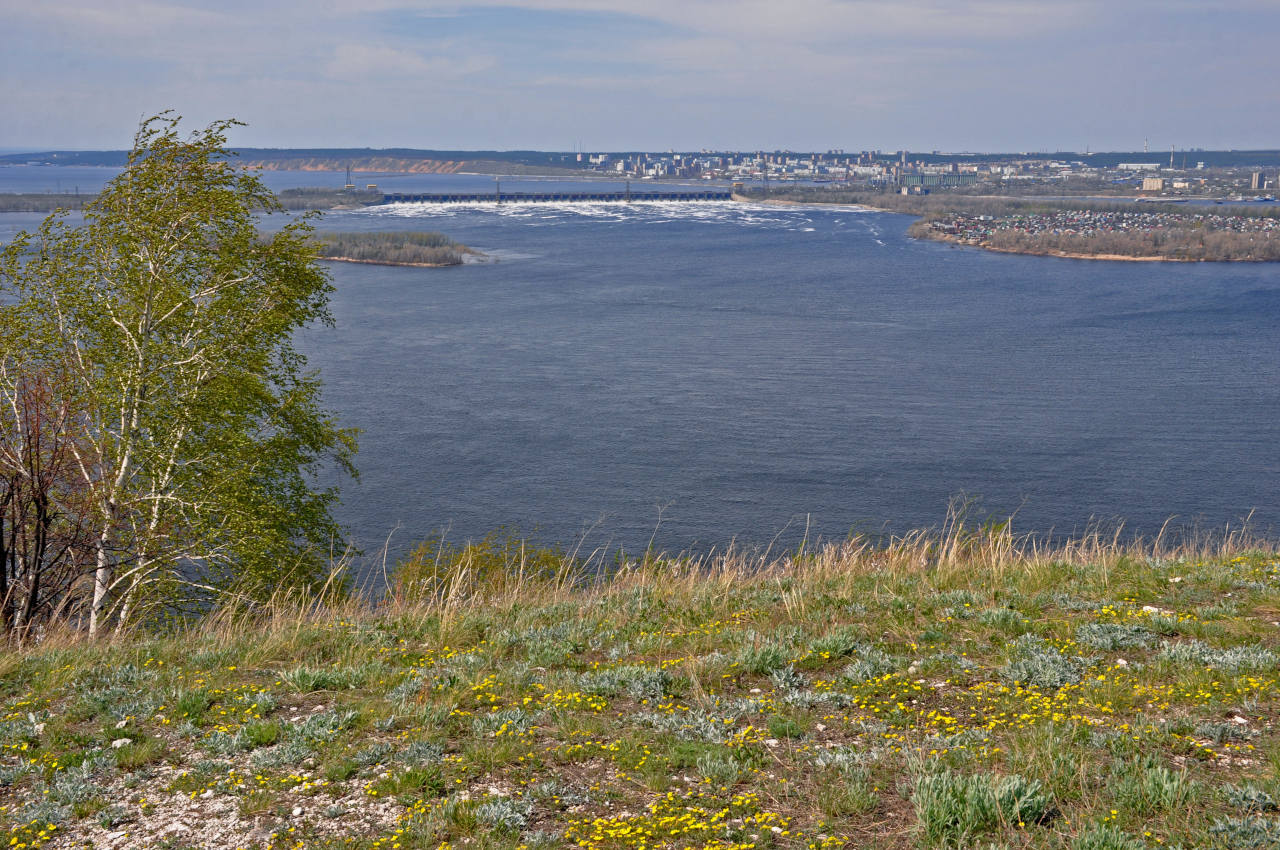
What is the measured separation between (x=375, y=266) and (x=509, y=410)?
69370mm

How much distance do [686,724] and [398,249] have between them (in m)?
119

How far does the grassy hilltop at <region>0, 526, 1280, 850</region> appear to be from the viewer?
4695mm

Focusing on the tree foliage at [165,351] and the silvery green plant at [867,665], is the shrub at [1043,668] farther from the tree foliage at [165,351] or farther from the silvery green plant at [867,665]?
the tree foliage at [165,351]

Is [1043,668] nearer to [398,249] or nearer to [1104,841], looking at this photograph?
[1104,841]

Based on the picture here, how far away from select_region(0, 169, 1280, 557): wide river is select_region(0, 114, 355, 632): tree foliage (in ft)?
24.4

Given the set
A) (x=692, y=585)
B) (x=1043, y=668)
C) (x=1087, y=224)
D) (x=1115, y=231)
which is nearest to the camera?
(x=1043, y=668)

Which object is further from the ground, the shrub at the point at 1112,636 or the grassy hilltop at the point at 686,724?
the shrub at the point at 1112,636

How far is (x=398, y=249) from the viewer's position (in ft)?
390

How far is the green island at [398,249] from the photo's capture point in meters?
114

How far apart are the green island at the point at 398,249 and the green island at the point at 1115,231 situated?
73.3 meters

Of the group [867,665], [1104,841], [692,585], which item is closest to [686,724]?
[867,665]

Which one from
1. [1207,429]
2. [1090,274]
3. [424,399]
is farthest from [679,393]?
[1090,274]

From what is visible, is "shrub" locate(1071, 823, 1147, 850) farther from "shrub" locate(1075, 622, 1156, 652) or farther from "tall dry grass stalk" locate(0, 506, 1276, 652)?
"tall dry grass stalk" locate(0, 506, 1276, 652)

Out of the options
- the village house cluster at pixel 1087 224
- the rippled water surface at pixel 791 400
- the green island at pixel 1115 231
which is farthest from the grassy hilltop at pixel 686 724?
the village house cluster at pixel 1087 224
